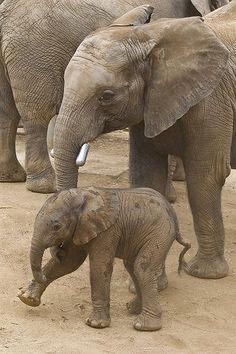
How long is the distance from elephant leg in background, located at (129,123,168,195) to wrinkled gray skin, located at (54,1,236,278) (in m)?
0.12

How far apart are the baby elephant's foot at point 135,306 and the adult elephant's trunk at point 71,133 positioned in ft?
2.63

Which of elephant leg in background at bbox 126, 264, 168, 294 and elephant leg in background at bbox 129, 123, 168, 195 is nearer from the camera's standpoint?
elephant leg in background at bbox 126, 264, 168, 294

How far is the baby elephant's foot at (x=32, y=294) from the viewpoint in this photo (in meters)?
5.17

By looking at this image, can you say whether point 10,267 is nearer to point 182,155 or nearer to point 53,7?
point 182,155

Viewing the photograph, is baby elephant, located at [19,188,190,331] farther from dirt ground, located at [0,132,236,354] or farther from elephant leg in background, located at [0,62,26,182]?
elephant leg in background, located at [0,62,26,182]

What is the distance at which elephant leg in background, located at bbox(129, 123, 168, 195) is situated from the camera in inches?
232

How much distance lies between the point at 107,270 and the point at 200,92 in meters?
1.12

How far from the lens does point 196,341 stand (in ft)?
16.3

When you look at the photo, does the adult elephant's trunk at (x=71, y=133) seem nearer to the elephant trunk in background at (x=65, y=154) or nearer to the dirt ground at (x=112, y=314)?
the elephant trunk in background at (x=65, y=154)

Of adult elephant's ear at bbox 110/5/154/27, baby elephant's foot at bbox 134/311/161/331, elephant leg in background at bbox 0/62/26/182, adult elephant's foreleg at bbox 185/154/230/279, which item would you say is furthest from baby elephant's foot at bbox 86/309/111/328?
elephant leg in background at bbox 0/62/26/182

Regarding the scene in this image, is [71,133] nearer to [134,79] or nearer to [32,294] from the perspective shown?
[134,79]

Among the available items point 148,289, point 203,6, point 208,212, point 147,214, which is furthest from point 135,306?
point 203,6

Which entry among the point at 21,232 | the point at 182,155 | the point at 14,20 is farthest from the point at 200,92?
the point at 14,20

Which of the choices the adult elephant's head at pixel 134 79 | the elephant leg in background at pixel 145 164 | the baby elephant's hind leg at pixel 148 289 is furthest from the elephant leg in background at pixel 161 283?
the adult elephant's head at pixel 134 79
